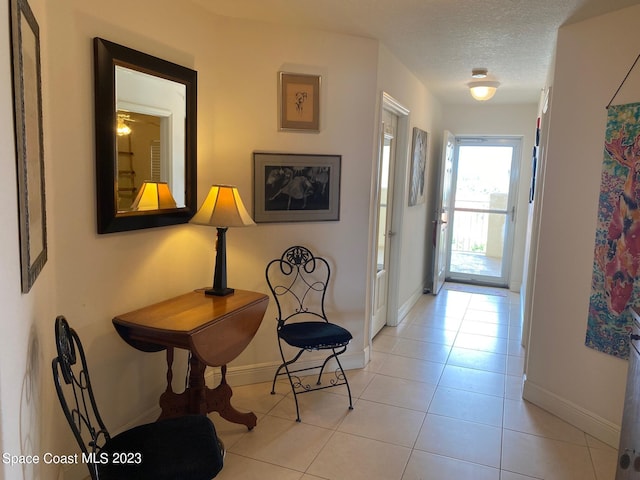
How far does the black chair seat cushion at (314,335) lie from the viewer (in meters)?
2.72

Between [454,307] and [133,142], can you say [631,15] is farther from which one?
[454,307]

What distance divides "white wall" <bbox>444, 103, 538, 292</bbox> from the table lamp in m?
4.13

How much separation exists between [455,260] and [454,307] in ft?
4.57

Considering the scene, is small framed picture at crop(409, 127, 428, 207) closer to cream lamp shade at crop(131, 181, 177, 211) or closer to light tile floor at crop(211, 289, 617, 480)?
light tile floor at crop(211, 289, 617, 480)

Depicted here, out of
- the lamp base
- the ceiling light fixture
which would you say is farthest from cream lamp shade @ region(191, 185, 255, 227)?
the ceiling light fixture

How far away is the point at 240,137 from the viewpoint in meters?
2.88

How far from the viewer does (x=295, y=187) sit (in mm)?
3047

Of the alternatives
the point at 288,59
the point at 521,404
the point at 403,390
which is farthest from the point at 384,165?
the point at 521,404

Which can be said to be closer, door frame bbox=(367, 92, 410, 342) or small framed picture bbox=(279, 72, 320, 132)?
small framed picture bbox=(279, 72, 320, 132)

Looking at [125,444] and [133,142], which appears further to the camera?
[133,142]

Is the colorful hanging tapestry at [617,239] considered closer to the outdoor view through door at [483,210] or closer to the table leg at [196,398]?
the table leg at [196,398]

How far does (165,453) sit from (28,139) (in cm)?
112

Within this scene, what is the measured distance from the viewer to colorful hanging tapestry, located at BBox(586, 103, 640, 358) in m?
2.34

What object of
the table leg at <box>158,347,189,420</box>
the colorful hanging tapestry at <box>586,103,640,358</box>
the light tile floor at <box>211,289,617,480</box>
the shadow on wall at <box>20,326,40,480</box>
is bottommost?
the light tile floor at <box>211,289,617,480</box>
